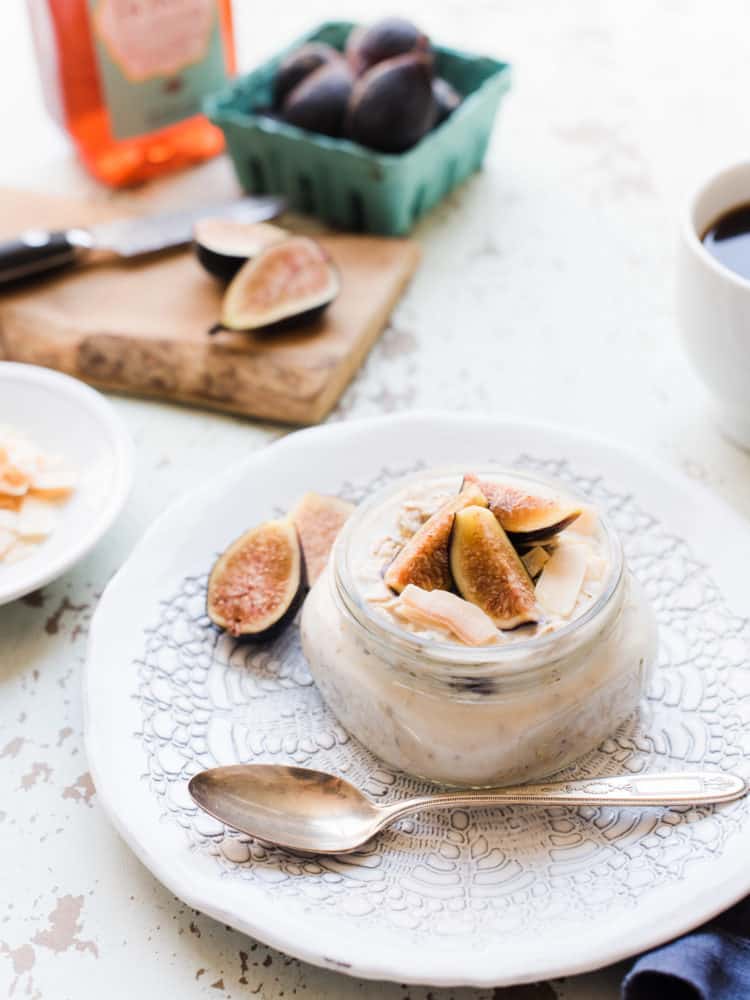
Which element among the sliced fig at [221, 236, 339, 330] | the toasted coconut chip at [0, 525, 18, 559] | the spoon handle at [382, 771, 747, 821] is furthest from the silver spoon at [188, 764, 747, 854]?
the sliced fig at [221, 236, 339, 330]

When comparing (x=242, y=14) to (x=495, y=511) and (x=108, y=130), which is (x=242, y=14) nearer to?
(x=108, y=130)

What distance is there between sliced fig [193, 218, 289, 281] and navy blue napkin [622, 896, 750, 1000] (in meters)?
1.36

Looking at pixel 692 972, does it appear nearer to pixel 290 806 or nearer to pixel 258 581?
pixel 290 806

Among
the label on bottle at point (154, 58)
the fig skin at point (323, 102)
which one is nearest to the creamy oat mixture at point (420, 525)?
the fig skin at point (323, 102)

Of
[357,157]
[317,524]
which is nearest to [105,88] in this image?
[357,157]

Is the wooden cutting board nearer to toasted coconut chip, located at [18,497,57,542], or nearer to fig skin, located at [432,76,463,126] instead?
fig skin, located at [432,76,463,126]

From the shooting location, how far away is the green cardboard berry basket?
2014mm

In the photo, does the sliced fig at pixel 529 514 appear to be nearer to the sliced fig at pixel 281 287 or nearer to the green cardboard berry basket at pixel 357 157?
the sliced fig at pixel 281 287

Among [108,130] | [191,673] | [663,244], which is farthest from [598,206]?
[191,673]

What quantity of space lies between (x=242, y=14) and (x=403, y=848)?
2.72 metres

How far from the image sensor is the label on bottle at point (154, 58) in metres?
2.08

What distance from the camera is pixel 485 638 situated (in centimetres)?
108

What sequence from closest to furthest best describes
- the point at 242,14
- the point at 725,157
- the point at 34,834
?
the point at 34,834, the point at 725,157, the point at 242,14

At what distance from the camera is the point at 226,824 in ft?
3.52
